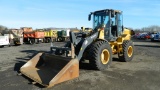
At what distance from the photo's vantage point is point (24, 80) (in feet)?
24.5

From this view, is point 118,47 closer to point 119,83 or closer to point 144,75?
point 144,75

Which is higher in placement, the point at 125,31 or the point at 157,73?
the point at 125,31

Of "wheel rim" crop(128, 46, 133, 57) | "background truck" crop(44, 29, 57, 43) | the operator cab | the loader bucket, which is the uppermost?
the operator cab

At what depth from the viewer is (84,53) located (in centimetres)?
908

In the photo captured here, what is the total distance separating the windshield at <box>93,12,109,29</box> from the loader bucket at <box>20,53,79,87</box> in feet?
11.7

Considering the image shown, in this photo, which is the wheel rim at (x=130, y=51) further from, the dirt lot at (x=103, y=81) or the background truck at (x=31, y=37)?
the background truck at (x=31, y=37)

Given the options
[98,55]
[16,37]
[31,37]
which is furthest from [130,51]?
[31,37]

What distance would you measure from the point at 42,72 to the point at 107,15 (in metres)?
4.67

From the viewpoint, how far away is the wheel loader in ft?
23.8

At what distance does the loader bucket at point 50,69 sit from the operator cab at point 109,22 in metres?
3.03

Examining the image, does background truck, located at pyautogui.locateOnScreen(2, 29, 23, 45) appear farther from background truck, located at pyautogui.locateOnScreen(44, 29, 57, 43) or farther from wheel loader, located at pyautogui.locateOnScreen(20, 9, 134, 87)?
wheel loader, located at pyautogui.locateOnScreen(20, 9, 134, 87)

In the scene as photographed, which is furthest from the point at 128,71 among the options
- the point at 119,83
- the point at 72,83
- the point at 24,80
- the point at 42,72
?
the point at 24,80

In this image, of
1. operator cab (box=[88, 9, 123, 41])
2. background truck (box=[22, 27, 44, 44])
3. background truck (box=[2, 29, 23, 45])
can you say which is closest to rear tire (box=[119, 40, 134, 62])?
operator cab (box=[88, 9, 123, 41])

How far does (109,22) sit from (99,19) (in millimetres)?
617
